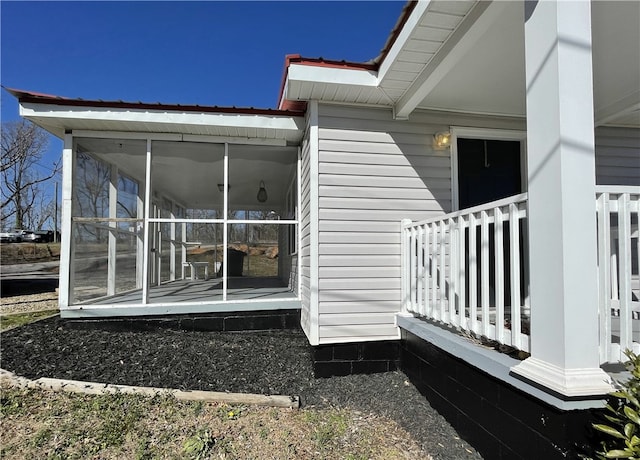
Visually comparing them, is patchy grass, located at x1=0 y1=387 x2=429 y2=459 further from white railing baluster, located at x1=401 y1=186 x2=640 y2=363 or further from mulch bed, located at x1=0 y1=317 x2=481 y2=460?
white railing baluster, located at x1=401 y1=186 x2=640 y2=363

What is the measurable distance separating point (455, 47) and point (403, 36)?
0.37 meters

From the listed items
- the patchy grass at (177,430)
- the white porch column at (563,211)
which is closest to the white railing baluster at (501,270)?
the white porch column at (563,211)

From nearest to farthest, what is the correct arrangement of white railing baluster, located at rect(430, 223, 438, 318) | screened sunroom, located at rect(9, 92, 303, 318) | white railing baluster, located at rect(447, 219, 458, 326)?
white railing baluster, located at rect(447, 219, 458, 326) < white railing baluster, located at rect(430, 223, 438, 318) < screened sunroom, located at rect(9, 92, 303, 318)

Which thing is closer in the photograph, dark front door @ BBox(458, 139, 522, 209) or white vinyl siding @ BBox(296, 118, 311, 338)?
white vinyl siding @ BBox(296, 118, 311, 338)

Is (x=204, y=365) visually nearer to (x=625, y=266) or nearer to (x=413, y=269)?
(x=413, y=269)

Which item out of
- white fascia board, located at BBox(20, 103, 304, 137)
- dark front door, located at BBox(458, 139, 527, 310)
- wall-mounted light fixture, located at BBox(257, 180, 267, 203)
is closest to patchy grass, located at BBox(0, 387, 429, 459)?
dark front door, located at BBox(458, 139, 527, 310)

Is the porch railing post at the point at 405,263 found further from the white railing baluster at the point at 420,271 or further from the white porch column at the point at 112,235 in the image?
the white porch column at the point at 112,235

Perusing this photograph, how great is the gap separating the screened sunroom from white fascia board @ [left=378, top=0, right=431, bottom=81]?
1301 millimetres

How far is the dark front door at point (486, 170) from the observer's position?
13.9 ft

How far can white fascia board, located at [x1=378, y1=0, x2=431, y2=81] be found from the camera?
225 centimetres

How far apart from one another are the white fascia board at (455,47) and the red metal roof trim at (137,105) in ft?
4.52

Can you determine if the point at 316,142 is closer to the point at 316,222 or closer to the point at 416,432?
the point at 316,222

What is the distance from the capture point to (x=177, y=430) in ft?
8.32

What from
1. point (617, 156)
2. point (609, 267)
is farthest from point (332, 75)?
point (617, 156)
